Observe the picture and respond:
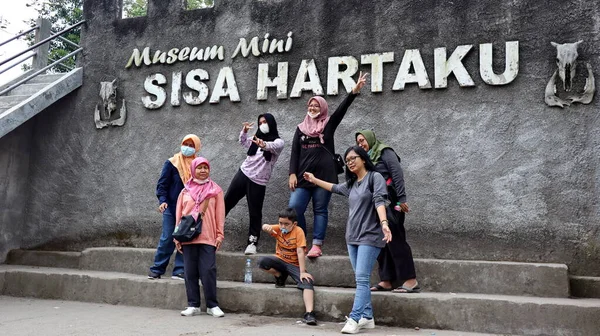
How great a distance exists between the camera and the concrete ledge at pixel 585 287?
17.9 ft

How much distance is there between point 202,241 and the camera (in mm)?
5539

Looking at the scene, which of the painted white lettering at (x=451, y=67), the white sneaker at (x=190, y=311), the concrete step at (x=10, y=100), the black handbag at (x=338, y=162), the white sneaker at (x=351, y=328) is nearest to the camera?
the white sneaker at (x=351, y=328)

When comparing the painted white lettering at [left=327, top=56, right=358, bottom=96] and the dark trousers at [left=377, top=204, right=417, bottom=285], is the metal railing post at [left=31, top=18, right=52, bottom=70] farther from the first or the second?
the dark trousers at [left=377, top=204, right=417, bottom=285]

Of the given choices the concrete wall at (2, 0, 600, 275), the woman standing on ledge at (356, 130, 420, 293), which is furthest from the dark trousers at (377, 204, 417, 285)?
the concrete wall at (2, 0, 600, 275)

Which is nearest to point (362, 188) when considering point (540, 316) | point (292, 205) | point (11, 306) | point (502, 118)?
point (292, 205)

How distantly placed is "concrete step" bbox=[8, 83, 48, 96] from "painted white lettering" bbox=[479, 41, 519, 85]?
20.9 ft

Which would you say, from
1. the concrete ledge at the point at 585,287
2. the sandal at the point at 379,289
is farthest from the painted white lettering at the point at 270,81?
the concrete ledge at the point at 585,287

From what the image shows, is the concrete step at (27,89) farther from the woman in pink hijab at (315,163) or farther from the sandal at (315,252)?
the sandal at (315,252)

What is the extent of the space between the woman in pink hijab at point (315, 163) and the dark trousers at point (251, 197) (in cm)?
51

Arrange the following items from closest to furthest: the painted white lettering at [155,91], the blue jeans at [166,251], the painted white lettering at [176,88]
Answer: the blue jeans at [166,251] < the painted white lettering at [176,88] < the painted white lettering at [155,91]

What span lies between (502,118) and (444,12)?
4.86 feet

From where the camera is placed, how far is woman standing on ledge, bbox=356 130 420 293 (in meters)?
5.35

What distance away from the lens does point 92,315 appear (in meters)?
5.57

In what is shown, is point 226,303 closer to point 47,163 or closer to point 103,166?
point 103,166
